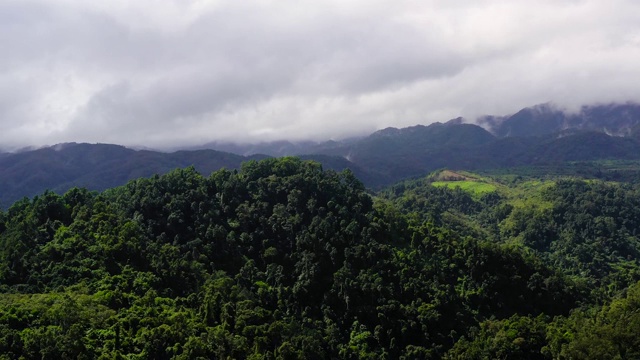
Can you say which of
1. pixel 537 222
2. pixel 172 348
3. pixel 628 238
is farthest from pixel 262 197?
pixel 628 238

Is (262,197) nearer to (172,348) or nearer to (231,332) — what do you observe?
(231,332)

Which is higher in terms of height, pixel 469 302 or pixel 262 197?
pixel 262 197

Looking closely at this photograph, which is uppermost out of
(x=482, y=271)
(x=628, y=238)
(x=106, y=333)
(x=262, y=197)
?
(x=262, y=197)

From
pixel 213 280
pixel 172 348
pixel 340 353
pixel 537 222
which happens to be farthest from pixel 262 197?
pixel 537 222

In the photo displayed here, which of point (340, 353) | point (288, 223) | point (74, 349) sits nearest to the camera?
point (74, 349)

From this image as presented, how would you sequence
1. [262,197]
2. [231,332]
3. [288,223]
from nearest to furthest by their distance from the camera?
1. [231,332]
2. [288,223]
3. [262,197]

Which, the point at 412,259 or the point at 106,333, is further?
the point at 412,259
